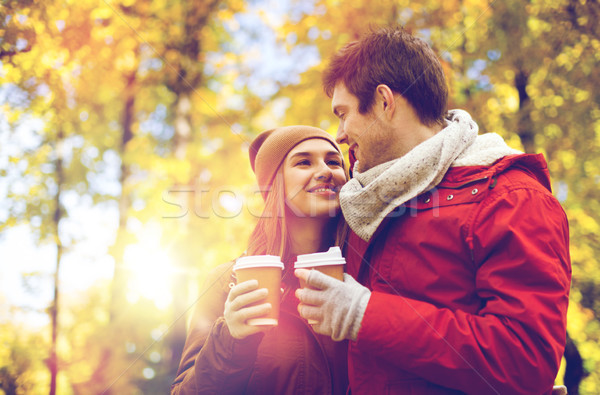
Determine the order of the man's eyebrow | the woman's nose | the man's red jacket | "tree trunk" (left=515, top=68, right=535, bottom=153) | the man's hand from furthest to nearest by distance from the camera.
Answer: "tree trunk" (left=515, top=68, right=535, bottom=153) < the man's eyebrow < the woman's nose < the man's hand < the man's red jacket

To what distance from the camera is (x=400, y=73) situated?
216 centimetres

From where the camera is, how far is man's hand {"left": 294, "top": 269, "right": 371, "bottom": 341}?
1575 millimetres

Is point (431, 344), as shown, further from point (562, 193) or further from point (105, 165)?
point (105, 165)

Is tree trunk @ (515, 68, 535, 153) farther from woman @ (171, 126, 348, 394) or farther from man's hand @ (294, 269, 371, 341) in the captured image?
man's hand @ (294, 269, 371, 341)

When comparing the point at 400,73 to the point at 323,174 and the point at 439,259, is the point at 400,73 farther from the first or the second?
the point at 439,259

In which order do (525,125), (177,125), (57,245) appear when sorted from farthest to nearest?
(177,125) < (57,245) < (525,125)

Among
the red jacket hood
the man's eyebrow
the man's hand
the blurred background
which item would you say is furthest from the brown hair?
the blurred background

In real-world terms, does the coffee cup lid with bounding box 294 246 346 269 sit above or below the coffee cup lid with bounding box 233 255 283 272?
above

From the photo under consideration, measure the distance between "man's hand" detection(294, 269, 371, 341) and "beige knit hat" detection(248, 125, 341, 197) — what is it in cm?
127

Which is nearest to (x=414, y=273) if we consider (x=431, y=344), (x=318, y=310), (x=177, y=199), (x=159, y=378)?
(x=431, y=344)

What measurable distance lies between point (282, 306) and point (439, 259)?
105 centimetres

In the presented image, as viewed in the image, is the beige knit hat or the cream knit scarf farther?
the beige knit hat

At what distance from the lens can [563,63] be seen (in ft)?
16.3

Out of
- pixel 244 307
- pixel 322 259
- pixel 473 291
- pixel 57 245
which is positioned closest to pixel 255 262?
pixel 244 307
